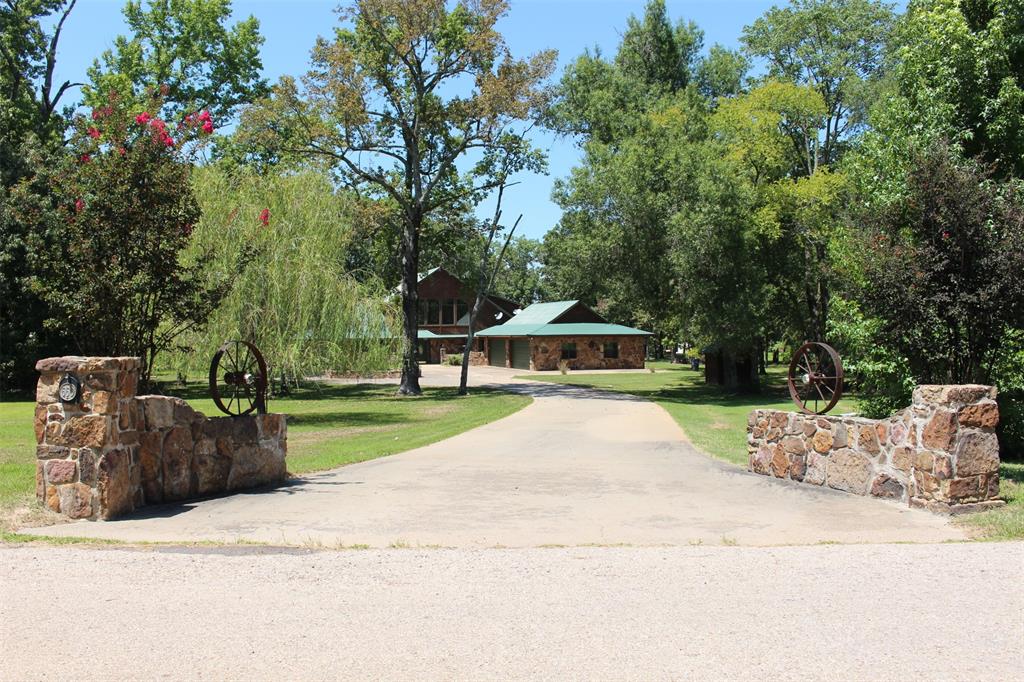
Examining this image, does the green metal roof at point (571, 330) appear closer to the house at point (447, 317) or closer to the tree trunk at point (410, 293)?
the house at point (447, 317)

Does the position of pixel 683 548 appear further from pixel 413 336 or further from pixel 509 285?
pixel 509 285

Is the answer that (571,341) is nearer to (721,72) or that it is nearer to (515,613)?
(721,72)

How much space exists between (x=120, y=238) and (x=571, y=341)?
4407 centimetres

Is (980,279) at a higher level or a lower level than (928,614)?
higher

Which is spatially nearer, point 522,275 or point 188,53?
point 188,53

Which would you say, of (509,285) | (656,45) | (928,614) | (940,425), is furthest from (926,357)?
(509,285)

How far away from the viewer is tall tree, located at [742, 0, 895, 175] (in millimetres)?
37000

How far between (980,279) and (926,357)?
1.37 metres

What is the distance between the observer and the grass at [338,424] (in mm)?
10899

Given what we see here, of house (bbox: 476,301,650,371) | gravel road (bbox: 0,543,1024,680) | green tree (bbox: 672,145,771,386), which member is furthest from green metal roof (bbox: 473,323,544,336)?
gravel road (bbox: 0,543,1024,680)

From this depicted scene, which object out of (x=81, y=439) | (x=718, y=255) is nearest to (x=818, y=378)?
(x=81, y=439)

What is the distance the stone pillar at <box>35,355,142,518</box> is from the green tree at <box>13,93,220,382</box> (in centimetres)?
234

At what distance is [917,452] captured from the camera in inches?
361

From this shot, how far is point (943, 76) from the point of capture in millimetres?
13609
